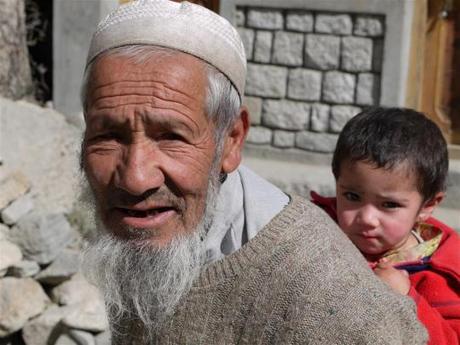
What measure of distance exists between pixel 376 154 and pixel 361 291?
0.98 m

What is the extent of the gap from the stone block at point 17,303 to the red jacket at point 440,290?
3.08 m

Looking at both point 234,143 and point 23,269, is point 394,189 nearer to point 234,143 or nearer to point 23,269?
point 234,143

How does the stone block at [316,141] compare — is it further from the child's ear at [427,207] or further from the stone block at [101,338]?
the child's ear at [427,207]

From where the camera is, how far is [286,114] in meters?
6.64

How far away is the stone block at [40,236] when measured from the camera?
538 cm

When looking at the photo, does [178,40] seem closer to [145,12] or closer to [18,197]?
[145,12]

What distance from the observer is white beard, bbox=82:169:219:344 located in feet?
6.52

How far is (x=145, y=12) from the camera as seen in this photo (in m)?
1.99

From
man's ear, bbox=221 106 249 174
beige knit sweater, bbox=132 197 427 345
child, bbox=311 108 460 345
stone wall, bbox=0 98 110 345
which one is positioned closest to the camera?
beige knit sweater, bbox=132 197 427 345

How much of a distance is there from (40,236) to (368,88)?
271 cm

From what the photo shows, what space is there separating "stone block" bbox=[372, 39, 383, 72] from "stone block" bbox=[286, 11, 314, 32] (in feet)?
1.69

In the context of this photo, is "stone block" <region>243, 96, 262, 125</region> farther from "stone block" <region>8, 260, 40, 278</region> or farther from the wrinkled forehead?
the wrinkled forehead

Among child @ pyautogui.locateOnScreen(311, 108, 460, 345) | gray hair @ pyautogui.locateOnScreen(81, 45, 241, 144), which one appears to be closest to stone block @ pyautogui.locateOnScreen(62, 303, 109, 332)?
child @ pyautogui.locateOnScreen(311, 108, 460, 345)

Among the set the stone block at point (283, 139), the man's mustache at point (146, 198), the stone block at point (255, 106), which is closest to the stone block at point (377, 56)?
the stone block at point (283, 139)
